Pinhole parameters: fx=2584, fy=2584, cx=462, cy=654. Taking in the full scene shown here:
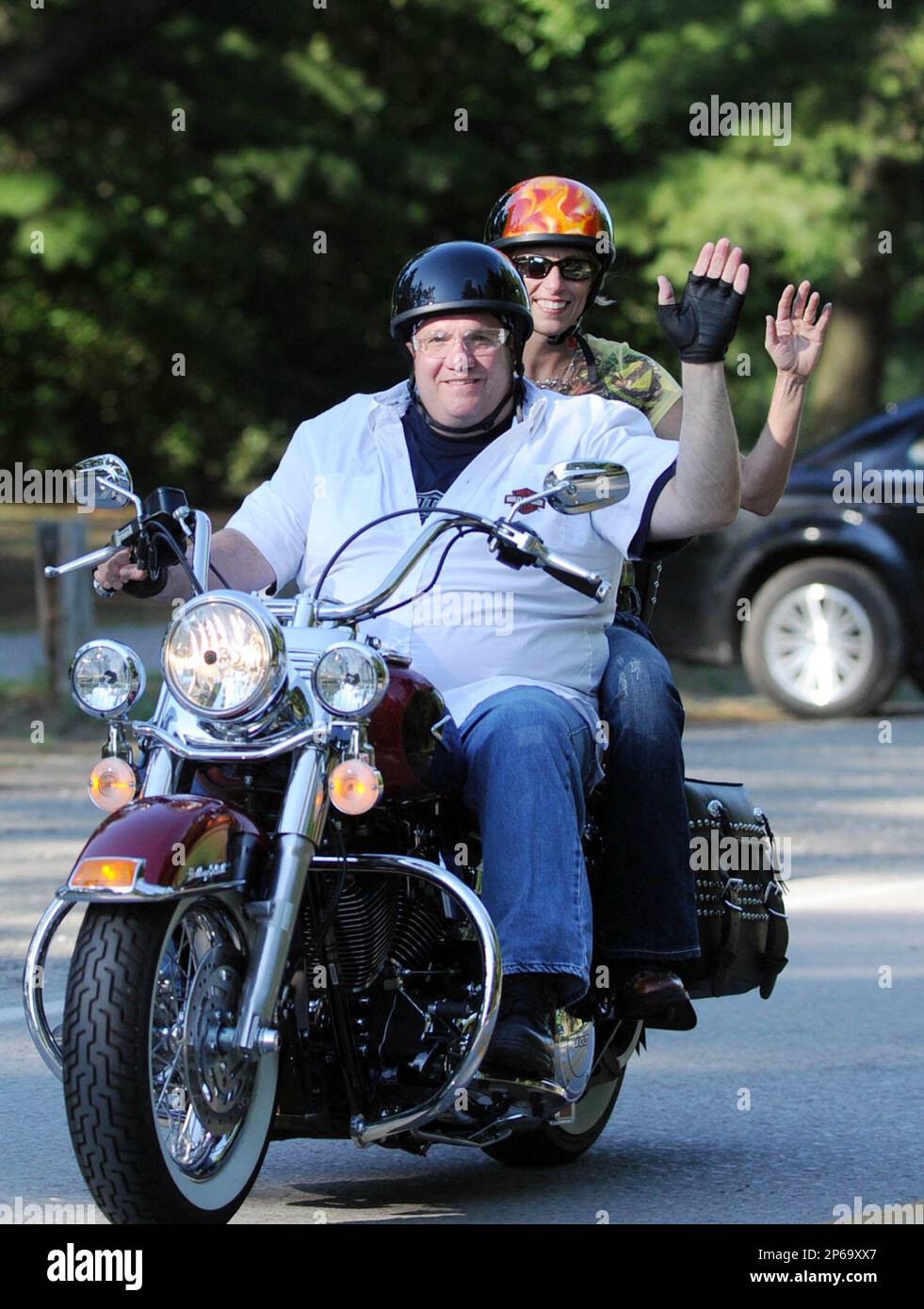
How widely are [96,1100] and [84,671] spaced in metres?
0.77

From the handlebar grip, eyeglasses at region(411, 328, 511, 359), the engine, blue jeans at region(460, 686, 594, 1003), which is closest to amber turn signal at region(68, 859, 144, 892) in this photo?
the engine

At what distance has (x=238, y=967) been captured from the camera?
4215 millimetres

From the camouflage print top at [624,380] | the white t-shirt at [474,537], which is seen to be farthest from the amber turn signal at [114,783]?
the camouflage print top at [624,380]

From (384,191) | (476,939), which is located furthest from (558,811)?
(384,191)

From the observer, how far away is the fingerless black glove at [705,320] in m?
4.59

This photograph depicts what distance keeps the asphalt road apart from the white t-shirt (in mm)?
965

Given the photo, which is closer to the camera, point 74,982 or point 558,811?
point 74,982

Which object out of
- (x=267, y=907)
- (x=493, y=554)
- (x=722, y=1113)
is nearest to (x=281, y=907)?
(x=267, y=907)

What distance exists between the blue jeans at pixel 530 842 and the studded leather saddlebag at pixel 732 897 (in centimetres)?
71

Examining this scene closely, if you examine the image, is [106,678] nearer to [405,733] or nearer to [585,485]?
[405,733]

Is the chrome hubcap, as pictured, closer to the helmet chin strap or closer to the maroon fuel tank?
the helmet chin strap

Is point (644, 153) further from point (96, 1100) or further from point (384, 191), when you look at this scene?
point (96, 1100)

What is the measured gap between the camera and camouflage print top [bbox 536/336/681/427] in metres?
6.00

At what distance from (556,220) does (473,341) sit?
53.5 inches
